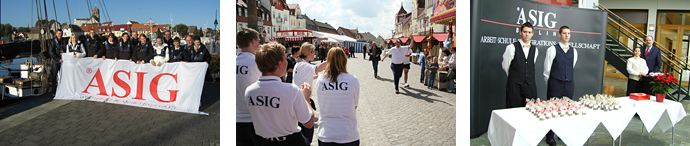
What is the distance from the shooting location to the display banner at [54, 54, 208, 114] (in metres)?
4.25

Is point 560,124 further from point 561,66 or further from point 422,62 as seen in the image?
point 422,62

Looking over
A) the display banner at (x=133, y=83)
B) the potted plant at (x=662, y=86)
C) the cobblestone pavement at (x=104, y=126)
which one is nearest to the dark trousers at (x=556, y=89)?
the potted plant at (x=662, y=86)

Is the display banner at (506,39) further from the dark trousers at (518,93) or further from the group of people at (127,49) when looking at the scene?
the group of people at (127,49)

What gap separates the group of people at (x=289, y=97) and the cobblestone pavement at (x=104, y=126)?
2.01 meters

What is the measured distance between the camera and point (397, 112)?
2.18m

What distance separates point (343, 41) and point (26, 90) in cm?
530

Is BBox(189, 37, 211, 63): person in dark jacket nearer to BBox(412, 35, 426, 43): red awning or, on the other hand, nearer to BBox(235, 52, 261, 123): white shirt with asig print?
BBox(235, 52, 261, 123): white shirt with asig print

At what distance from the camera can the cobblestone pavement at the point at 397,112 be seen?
81.0 inches

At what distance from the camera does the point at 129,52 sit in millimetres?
4730

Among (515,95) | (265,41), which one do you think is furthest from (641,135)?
(265,41)

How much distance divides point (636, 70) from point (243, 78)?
5.36 m

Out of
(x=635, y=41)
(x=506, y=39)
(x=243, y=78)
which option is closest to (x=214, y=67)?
(x=243, y=78)

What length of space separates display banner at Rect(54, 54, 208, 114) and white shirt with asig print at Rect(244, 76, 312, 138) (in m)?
3.12

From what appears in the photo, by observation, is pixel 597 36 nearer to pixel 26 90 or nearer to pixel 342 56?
pixel 342 56
